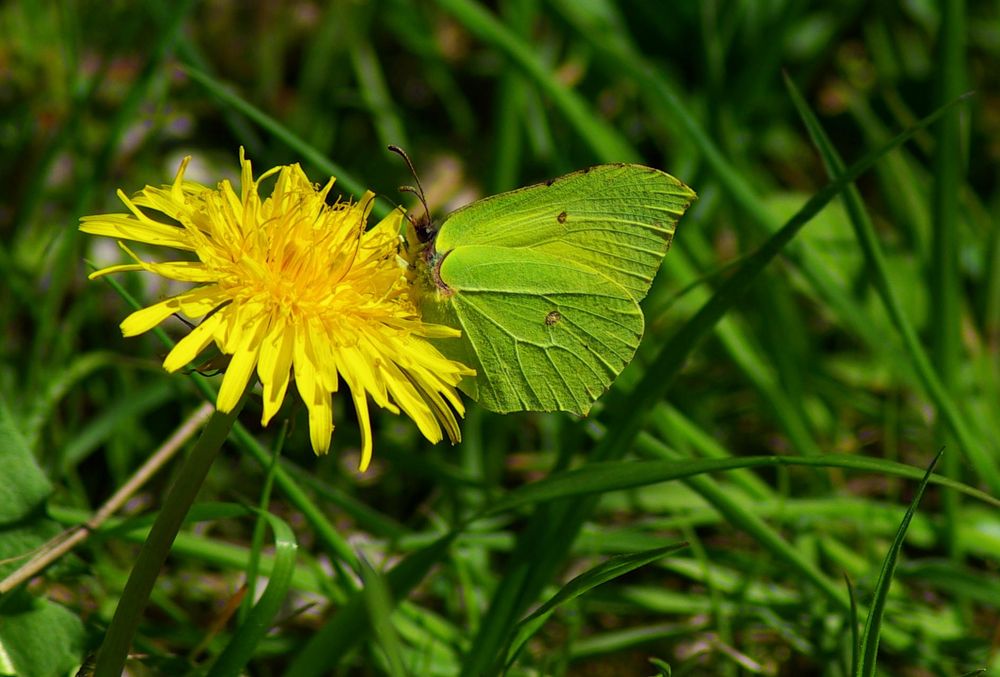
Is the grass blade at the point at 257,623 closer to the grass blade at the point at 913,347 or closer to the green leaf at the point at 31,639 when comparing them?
the green leaf at the point at 31,639

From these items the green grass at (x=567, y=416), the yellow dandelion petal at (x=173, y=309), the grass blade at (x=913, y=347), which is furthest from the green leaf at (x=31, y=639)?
the grass blade at (x=913, y=347)

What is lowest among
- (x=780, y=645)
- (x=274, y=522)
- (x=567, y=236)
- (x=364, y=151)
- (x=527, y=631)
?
(x=780, y=645)

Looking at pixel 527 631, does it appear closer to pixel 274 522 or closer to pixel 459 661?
pixel 274 522

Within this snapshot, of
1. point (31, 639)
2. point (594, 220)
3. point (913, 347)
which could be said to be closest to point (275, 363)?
point (31, 639)

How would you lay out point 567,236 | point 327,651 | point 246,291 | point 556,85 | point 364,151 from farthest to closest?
point 364,151
point 556,85
point 567,236
point 246,291
point 327,651

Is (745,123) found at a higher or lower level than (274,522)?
higher

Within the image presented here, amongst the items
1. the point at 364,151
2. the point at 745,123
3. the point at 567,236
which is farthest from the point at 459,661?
the point at 745,123
